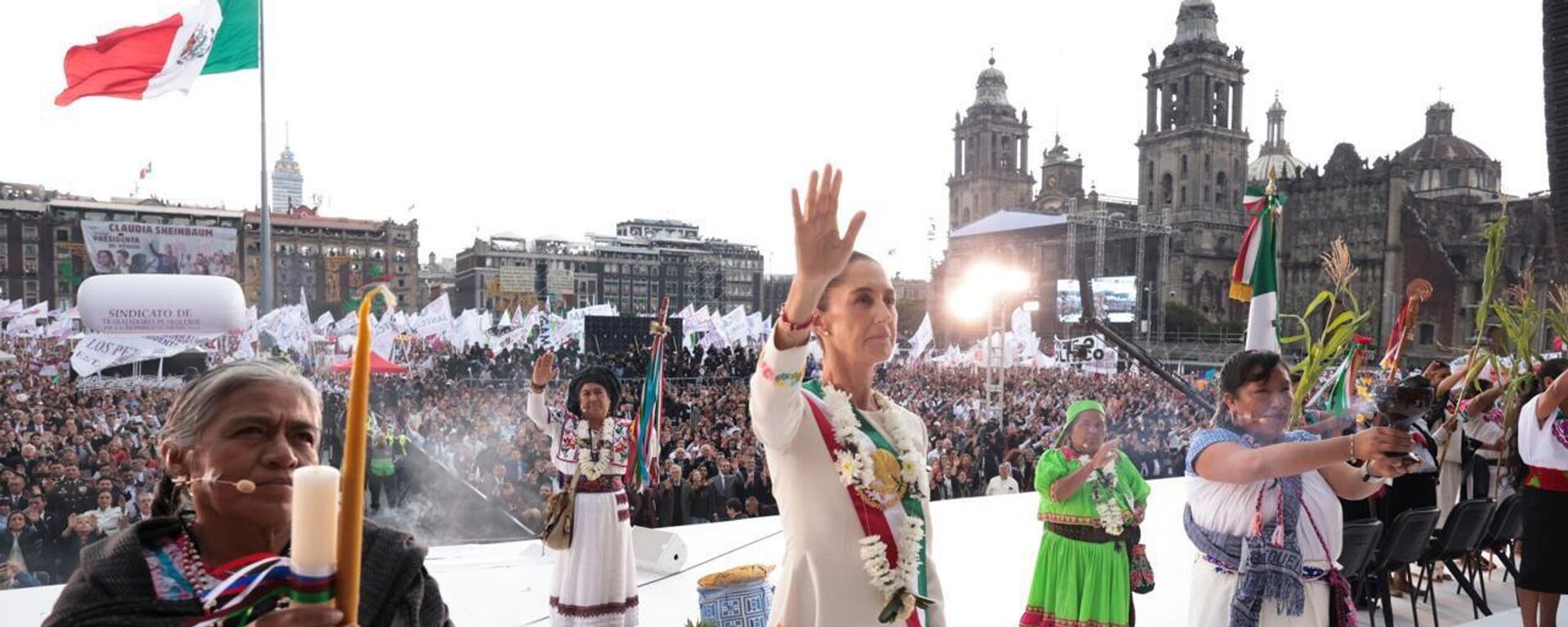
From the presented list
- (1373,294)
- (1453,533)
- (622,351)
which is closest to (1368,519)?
(1453,533)

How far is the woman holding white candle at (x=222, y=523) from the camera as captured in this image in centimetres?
121

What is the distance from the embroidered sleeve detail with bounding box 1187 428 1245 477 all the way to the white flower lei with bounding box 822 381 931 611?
3.19 ft

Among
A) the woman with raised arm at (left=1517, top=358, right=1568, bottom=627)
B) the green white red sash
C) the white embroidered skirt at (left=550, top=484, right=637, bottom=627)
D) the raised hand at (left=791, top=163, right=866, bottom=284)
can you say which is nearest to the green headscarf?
the woman with raised arm at (left=1517, top=358, right=1568, bottom=627)

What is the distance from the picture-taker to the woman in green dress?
160 inches

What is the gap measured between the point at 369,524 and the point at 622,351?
57.4ft

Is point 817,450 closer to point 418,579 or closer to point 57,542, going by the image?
point 418,579

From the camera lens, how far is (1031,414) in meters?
17.1

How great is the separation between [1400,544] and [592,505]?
3.92 meters

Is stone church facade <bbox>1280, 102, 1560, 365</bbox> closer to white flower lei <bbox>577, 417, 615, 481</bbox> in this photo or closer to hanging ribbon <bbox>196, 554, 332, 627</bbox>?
white flower lei <bbox>577, 417, 615, 481</bbox>

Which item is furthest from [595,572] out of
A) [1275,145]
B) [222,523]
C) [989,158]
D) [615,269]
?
[1275,145]

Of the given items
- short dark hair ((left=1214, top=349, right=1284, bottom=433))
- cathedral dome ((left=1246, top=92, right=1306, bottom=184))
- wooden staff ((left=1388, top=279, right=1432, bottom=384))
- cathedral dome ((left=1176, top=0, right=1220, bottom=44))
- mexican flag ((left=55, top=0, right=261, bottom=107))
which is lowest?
short dark hair ((left=1214, top=349, right=1284, bottom=433))

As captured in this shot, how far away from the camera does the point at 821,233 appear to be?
1938 millimetres

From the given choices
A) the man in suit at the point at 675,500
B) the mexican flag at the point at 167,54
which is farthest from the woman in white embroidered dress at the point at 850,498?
the mexican flag at the point at 167,54

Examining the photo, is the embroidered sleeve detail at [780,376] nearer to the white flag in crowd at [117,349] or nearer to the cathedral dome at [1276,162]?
the white flag in crowd at [117,349]
